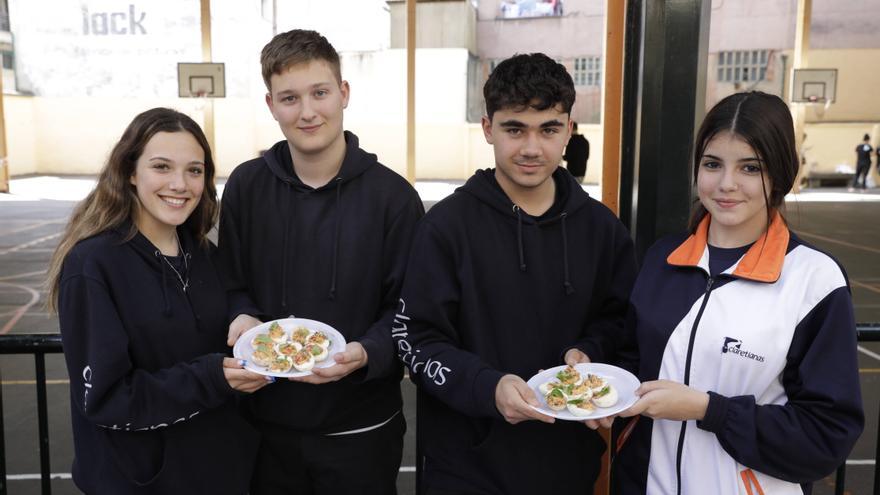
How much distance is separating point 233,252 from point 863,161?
25212mm

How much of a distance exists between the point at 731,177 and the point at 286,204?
1.39 meters

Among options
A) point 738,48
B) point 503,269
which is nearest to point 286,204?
point 503,269

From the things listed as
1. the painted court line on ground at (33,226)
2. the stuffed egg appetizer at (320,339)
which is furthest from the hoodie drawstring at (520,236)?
the painted court line on ground at (33,226)

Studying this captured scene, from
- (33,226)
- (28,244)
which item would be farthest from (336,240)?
(33,226)

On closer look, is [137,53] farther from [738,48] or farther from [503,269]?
[503,269]

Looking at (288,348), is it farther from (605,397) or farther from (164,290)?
(605,397)

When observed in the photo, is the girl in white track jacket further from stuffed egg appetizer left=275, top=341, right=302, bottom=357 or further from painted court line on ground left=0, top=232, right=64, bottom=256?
painted court line on ground left=0, top=232, right=64, bottom=256

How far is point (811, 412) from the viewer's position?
1.62m

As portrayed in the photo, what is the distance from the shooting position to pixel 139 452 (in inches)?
78.2

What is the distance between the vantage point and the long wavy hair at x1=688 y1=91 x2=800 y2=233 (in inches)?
68.1

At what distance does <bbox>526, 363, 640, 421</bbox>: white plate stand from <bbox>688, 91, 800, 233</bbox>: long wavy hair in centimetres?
57

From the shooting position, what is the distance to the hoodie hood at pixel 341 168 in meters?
2.33

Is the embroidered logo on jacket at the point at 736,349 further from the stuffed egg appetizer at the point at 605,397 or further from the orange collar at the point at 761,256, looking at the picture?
the stuffed egg appetizer at the point at 605,397

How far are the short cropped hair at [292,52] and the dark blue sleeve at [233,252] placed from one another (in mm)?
411
